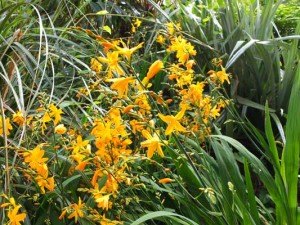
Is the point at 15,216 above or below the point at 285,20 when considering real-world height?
above

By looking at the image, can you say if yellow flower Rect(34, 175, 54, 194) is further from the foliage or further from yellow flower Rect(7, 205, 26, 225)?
the foliage

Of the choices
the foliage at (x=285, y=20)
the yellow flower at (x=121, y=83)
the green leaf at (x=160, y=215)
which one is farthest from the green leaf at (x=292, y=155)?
the foliage at (x=285, y=20)

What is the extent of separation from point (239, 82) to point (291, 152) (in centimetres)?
117

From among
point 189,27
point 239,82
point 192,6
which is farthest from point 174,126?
point 192,6

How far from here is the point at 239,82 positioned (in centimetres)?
258

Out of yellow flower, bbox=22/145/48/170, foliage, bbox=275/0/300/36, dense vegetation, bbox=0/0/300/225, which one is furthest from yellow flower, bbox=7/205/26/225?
foliage, bbox=275/0/300/36

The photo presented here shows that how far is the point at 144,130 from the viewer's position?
1238 millimetres

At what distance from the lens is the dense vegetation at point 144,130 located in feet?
4.18

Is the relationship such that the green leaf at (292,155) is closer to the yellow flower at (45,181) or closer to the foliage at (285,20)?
the yellow flower at (45,181)

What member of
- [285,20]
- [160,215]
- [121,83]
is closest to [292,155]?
[160,215]

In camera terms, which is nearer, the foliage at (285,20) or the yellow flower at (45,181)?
the yellow flower at (45,181)

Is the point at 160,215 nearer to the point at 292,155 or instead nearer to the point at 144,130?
the point at 144,130

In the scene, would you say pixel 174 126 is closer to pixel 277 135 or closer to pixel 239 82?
pixel 277 135

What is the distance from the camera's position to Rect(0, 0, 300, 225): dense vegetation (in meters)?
1.28
